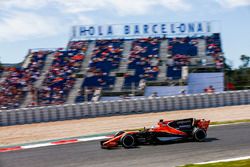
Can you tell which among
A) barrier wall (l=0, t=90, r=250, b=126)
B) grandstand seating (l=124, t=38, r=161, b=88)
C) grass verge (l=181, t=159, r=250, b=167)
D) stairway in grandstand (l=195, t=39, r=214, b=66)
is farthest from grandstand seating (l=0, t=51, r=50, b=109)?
grass verge (l=181, t=159, r=250, b=167)

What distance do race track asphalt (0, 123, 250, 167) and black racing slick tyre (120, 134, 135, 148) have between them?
6.0 inches

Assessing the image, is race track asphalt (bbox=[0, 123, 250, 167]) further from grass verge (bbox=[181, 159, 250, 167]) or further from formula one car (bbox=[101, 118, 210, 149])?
grass verge (bbox=[181, 159, 250, 167])

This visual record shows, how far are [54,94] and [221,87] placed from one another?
9978mm

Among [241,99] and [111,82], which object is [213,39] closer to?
[111,82]

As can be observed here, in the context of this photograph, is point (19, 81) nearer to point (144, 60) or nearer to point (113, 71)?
point (113, 71)

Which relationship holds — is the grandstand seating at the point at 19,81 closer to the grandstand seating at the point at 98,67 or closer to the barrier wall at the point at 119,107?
the grandstand seating at the point at 98,67

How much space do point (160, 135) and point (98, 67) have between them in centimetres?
2051

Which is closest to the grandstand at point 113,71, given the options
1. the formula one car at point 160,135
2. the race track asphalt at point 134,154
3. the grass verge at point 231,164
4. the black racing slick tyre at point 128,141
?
the race track asphalt at point 134,154

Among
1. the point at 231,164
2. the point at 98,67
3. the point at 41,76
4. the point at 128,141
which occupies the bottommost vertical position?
the point at 231,164

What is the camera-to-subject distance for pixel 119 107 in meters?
18.8

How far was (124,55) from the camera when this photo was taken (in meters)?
32.0

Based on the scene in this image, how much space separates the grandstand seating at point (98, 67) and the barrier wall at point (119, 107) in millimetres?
5113

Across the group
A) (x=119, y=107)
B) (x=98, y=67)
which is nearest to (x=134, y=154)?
(x=119, y=107)

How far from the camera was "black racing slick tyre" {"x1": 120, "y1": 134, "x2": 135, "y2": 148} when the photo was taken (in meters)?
9.95
